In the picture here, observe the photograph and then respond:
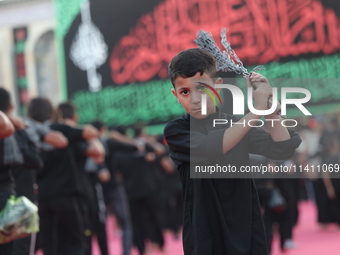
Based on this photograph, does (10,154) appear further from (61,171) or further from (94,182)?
(94,182)

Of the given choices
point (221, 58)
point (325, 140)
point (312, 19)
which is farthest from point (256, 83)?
point (325, 140)

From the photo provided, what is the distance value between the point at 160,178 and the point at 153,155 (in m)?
1.79

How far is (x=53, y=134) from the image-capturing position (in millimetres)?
5996

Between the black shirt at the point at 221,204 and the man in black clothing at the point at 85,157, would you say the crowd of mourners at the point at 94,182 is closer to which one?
the man in black clothing at the point at 85,157

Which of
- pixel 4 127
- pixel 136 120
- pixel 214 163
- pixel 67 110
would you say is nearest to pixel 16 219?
pixel 4 127

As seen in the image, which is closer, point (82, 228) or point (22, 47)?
point (82, 228)

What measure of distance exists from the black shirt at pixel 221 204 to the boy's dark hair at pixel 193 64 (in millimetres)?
266

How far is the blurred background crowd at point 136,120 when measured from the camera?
6.18m

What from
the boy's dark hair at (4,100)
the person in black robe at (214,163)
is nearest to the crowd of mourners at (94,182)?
the boy's dark hair at (4,100)

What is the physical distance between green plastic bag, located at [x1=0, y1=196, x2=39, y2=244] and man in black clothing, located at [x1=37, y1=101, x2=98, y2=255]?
1548 mm

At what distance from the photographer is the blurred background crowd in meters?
6.18

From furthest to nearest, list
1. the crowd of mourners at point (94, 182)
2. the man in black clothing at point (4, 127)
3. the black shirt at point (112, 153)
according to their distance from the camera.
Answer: the black shirt at point (112, 153)
the crowd of mourners at point (94, 182)
the man in black clothing at point (4, 127)

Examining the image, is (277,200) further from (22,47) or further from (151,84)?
(22,47)

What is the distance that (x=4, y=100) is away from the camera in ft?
16.3
